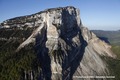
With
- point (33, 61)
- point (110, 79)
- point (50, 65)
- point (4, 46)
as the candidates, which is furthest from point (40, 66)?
point (110, 79)

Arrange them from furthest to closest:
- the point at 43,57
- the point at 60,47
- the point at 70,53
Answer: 1. the point at 70,53
2. the point at 60,47
3. the point at 43,57

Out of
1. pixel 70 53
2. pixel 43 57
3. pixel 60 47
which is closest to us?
pixel 43 57

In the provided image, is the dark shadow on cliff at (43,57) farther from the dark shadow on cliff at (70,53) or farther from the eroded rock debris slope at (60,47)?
the dark shadow on cliff at (70,53)

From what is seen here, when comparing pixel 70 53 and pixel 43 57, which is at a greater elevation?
pixel 43 57

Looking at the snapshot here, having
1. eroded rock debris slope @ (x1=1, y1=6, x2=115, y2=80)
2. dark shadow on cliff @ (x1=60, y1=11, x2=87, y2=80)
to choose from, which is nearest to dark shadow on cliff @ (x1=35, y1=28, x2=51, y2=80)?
eroded rock debris slope @ (x1=1, y1=6, x2=115, y2=80)

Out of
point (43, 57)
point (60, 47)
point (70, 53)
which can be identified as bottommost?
point (70, 53)

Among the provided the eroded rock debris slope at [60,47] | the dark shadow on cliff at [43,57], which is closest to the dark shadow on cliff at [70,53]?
the eroded rock debris slope at [60,47]

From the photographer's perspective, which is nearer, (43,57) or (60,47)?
(43,57)

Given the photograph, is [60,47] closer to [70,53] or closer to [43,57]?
[70,53]

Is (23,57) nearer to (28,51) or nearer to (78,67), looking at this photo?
(28,51)

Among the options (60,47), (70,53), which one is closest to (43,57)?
(60,47)
